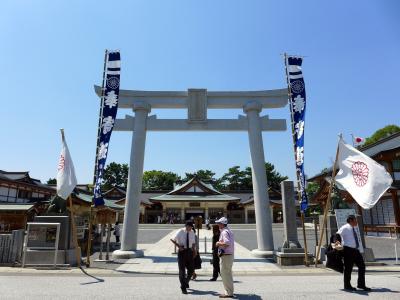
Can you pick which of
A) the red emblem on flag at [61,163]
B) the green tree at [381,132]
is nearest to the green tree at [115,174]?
the green tree at [381,132]

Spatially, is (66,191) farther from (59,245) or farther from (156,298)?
(156,298)

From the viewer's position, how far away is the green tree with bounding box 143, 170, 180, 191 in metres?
67.9

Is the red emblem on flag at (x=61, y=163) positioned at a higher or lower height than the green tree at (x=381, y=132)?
lower

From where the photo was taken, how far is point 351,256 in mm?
6457

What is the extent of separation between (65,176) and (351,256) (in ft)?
27.2

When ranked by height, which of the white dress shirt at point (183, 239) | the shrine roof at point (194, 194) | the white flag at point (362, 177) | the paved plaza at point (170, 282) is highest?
the shrine roof at point (194, 194)

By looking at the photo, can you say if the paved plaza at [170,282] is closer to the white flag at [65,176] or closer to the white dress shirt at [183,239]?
the white dress shirt at [183,239]

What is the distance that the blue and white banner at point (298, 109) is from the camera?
1066 cm

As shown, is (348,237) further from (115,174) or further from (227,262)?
(115,174)

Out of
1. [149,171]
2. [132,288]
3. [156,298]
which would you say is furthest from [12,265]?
[149,171]

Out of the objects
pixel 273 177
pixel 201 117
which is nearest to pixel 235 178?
pixel 273 177

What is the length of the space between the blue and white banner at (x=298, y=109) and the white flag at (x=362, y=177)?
2392 millimetres

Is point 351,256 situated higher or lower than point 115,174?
lower

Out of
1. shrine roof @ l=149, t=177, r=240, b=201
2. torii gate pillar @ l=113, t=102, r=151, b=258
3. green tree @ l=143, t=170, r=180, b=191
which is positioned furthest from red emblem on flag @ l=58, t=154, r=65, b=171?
green tree @ l=143, t=170, r=180, b=191
